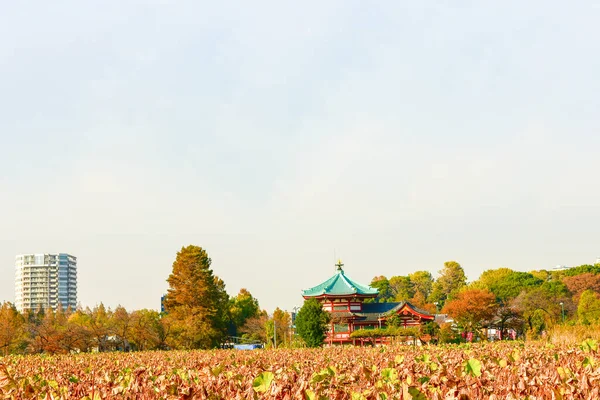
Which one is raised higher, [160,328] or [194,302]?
[194,302]

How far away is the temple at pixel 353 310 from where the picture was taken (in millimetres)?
68438

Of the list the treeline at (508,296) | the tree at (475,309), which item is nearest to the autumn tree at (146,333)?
the treeline at (508,296)

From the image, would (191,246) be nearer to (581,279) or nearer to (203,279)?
(203,279)

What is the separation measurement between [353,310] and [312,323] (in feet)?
47.8

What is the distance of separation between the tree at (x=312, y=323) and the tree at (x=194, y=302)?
28.1ft

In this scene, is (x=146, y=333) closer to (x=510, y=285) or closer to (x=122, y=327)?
(x=122, y=327)

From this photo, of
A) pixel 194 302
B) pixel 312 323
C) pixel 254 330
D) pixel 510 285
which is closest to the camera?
pixel 312 323

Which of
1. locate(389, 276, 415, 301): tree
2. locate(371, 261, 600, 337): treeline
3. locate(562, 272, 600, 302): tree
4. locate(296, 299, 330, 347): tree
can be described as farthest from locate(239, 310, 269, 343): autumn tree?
locate(389, 276, 415, 301): tree

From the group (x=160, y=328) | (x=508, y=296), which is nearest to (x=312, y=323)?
(x=160, y=328)

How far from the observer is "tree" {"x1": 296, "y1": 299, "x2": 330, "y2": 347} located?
57.2m

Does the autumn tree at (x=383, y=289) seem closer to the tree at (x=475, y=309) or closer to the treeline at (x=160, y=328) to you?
the tree at (x=475, y=309)

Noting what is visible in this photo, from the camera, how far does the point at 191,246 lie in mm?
65438

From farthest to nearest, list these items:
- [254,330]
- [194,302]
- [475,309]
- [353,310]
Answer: [254,330], [475,309], [353,310], [194,302]

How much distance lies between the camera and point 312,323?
5756 cm
